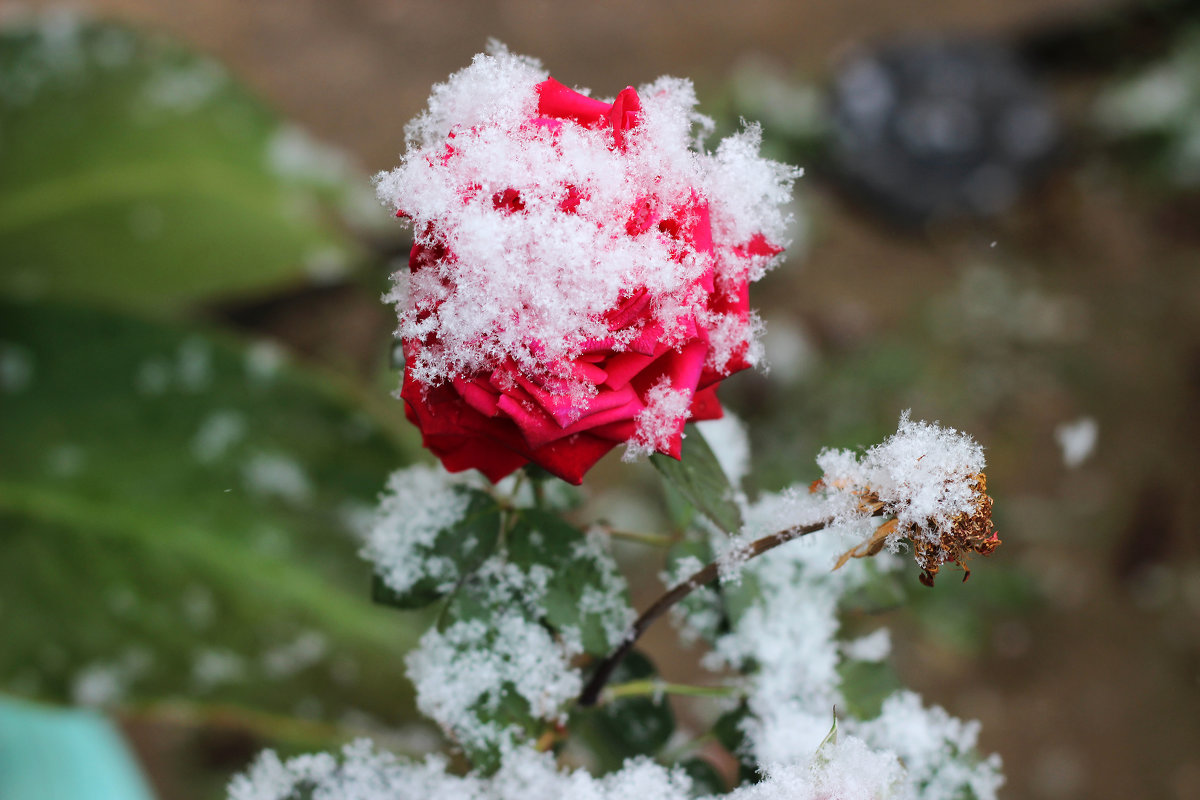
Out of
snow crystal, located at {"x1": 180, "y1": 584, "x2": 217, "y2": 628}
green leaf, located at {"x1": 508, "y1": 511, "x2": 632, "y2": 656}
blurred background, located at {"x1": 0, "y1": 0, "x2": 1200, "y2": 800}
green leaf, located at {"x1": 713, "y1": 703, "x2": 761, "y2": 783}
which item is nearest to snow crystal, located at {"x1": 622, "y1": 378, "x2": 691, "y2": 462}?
green leaf, located at {"x1": 508, "y1": 511, "x2": 632, "y2": 656}

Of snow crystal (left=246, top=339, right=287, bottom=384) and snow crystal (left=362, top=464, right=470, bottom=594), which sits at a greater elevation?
snow crystal (left=246, top=339, right=287, bottom=384)

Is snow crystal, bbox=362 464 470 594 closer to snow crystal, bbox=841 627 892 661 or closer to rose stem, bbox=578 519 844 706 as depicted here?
rose stem, bbox=578 519 844 706

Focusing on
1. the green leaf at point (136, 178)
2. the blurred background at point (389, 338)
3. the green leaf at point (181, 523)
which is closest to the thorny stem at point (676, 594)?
the blurred background at point (389, 338)

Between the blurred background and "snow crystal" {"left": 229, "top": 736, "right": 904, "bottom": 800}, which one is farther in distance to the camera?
the blurred background

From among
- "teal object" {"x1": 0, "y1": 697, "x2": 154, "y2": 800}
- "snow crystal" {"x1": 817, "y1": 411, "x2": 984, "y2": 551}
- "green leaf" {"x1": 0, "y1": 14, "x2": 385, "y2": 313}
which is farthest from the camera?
"green leaf" {"x1": 0, "y1": 14, "x2": 385, "y2": 313}

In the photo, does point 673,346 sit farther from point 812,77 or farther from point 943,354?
point 812,77

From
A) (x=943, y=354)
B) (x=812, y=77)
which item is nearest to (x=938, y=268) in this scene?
(x=943, y=354)

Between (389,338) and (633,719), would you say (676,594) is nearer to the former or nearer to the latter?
(633,719)
